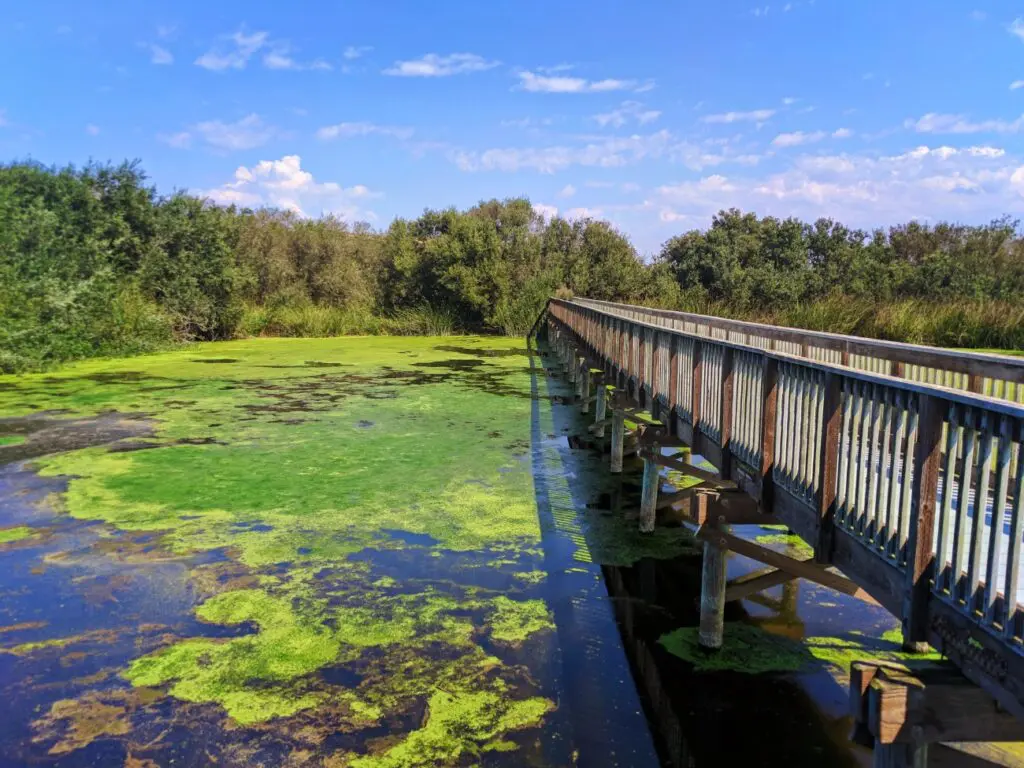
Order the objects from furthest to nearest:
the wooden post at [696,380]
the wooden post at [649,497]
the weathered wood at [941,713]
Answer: the wooden post at [649,497], the wooden post at [696,380], the weathered wood at [941,713]

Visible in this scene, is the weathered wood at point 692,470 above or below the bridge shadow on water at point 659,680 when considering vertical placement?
above

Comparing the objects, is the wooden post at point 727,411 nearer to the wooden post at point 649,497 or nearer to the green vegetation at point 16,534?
the wooden post at point 649,497

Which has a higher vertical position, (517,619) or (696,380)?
(696,380)

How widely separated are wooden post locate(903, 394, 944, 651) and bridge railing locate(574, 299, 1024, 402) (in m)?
0.93

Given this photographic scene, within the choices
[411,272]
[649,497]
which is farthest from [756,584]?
[411,272]

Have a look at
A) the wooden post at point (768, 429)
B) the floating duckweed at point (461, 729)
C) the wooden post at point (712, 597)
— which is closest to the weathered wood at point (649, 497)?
the wooden post at point (712, 597)

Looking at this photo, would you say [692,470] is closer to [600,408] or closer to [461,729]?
[461,729]

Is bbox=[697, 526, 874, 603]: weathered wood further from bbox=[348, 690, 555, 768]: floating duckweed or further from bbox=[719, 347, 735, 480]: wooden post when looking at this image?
bbox=[348, 690, 555, 768]: floating duckweed

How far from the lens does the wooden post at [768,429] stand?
3.91 m

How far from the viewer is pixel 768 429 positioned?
3951 mm

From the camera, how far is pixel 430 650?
14.1ft

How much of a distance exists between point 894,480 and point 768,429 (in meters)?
1.25

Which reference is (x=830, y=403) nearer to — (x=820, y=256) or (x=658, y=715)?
(x=658, y=715)

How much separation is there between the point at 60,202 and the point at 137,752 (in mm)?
21919
